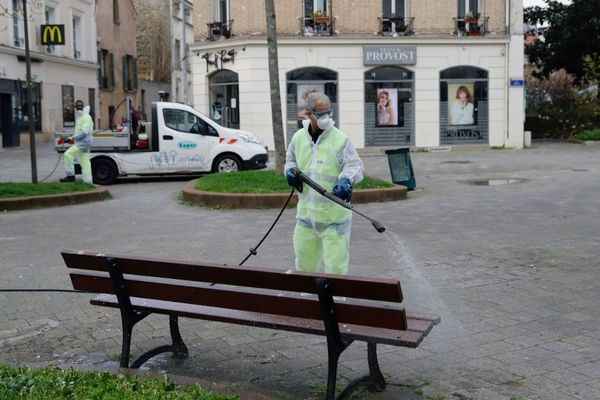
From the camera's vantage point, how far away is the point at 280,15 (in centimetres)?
2744

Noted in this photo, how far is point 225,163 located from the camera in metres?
18.2

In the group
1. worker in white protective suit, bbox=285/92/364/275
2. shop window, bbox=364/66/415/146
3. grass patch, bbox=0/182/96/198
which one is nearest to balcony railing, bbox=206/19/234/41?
shop window, bbox=364/66/415/146

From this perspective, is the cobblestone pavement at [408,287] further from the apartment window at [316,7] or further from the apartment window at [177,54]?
the apartment window at [177,54]

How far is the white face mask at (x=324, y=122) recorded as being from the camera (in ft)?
18.4

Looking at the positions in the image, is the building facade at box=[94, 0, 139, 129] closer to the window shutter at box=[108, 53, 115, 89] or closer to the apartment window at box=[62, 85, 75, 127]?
the window shutter at box=[108, 53, 115, 89]

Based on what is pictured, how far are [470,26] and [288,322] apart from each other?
25.3 metres

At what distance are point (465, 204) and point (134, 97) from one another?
34.9 m

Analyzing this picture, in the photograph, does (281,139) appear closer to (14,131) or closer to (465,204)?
(465,204)

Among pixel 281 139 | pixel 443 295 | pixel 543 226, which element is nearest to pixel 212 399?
pixel 443 295

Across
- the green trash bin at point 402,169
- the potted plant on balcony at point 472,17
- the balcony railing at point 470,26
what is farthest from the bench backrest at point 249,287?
the potted plant on balcony at point 472,17

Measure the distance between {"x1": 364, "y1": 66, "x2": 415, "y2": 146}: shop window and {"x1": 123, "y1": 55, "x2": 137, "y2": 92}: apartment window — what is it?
19.9 m

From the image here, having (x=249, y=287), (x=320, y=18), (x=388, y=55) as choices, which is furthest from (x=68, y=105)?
(x=249, y=287)

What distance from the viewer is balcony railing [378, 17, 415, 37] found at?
27734 millimetres

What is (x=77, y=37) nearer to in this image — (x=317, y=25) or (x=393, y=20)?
(x=317, y=25)
